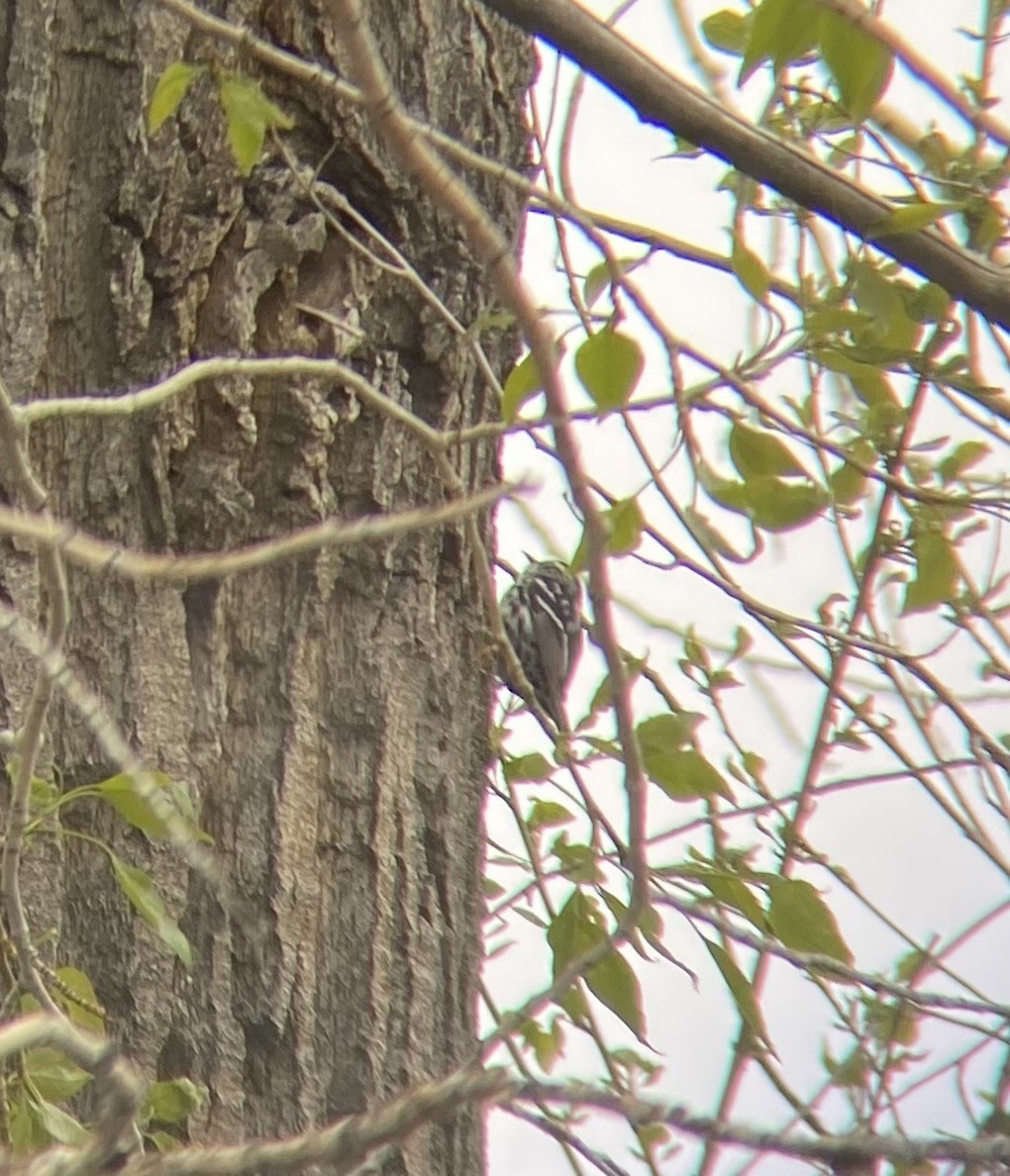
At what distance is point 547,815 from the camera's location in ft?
3.60

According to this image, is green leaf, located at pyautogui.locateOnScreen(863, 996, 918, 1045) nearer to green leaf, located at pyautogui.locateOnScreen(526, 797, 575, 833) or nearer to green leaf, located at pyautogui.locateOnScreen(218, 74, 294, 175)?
green leaf, located at pyautogui.locateOnScreen(526, 797, 575, 833)

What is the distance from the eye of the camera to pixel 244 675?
2.86 feet

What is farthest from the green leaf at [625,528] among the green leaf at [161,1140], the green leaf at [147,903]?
the green leaf at [161,1140]

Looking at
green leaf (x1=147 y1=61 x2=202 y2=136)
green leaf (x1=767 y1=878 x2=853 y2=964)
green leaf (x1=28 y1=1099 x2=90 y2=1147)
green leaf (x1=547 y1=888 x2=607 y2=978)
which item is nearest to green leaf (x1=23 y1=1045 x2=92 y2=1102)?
green leaf (x1=28 y1=1099 x2=90 y2=1147)

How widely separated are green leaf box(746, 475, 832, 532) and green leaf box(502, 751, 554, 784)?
0.40 m

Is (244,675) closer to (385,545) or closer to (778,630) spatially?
(385,545)

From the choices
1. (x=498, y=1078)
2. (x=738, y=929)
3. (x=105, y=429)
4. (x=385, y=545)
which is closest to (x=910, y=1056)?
(x=738, y=929)

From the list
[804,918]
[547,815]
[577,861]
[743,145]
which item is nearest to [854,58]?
[743,145]

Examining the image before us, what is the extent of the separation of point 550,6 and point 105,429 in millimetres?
342

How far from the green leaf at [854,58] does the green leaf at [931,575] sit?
0.29 m

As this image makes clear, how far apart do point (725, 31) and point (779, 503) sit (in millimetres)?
336

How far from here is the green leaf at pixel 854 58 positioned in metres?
0.57

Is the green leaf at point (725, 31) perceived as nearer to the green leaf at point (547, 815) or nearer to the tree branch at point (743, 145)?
the tree branch at point (743, 145)

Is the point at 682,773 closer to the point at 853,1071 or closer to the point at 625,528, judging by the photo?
the point at 625,528
